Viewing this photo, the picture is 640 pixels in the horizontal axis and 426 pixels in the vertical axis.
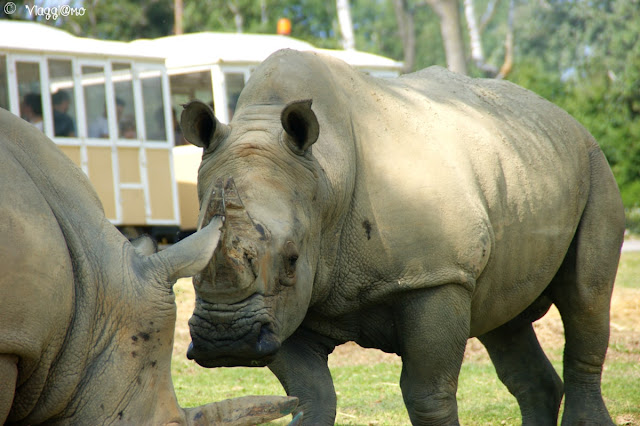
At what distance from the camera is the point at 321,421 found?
5.35m

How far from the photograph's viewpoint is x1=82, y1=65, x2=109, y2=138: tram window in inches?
583

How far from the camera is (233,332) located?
13.6 ft

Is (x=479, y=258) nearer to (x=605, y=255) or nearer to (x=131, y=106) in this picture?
(x=605, y=255)

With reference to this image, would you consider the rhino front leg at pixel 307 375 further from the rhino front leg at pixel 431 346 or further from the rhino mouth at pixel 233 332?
the rhino mouth at pixel 233 332

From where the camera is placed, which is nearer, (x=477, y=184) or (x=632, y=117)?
(x=477, y=184)

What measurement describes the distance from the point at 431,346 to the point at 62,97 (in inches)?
415

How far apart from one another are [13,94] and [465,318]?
10111 mm

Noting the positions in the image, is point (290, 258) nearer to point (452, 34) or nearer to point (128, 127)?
point (128, 127)

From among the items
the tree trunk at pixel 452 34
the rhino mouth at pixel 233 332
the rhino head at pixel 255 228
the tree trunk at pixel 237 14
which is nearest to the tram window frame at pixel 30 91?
the tree trunk at pixel 452 34

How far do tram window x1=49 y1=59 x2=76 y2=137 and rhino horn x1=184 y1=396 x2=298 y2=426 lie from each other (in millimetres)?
11205

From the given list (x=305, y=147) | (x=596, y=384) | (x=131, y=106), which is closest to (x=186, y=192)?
(x=131, y=106)

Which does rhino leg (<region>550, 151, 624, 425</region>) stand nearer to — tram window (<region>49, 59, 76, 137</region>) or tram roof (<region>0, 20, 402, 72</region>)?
tram roof (<region>0, 20, 402, 72</region>)

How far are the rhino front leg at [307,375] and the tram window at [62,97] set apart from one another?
9778 mm

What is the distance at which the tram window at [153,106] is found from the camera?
1546cm
